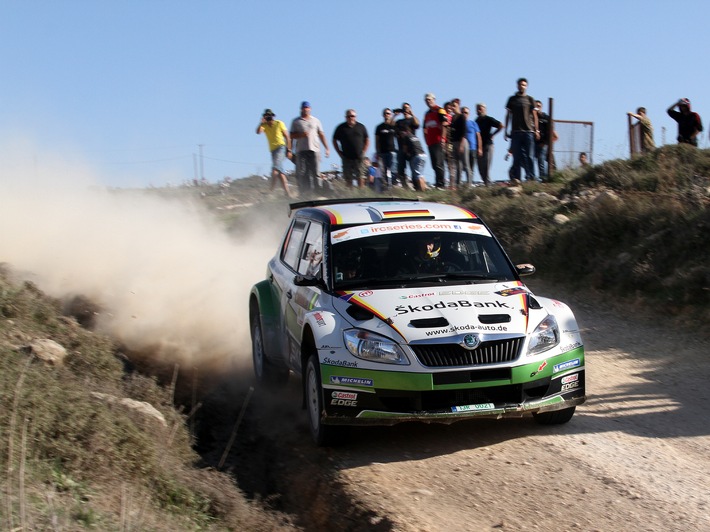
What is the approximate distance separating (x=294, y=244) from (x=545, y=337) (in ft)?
Result: 10.4

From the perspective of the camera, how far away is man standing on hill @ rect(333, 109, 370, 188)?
19000 millimetres

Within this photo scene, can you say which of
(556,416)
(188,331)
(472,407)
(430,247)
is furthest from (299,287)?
(188,331)

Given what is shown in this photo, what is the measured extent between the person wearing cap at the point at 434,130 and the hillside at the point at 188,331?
0.88 m

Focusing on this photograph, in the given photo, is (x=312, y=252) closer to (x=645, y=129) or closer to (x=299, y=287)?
(x=299, y=287)

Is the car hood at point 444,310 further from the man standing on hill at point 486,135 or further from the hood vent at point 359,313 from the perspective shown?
the man standing on hill at point 486,135

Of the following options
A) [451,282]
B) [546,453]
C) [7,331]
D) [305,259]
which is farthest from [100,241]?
[546,453]

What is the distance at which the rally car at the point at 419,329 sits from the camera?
6.54 meters

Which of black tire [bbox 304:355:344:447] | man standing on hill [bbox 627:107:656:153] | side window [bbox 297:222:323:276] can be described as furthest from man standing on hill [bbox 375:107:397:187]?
black tire [bbox 304:355:344:447]

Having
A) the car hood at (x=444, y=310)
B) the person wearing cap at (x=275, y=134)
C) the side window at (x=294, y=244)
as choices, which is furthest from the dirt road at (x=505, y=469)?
the person wearing cap at (x=275, y=134)

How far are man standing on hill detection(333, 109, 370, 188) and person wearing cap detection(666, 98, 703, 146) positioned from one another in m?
6.18

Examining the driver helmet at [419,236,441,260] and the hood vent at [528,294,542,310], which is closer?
the hood vent at [528,294,542,310]

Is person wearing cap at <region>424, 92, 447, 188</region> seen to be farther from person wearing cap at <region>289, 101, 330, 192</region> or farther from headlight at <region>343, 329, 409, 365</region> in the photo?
headlight at <region>343, 329, 409, 365</region>

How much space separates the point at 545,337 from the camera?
6.89 metres

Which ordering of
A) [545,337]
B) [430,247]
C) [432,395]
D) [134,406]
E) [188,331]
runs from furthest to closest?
[188,331], [430,247], [134,406], [545,337], [432,395]
